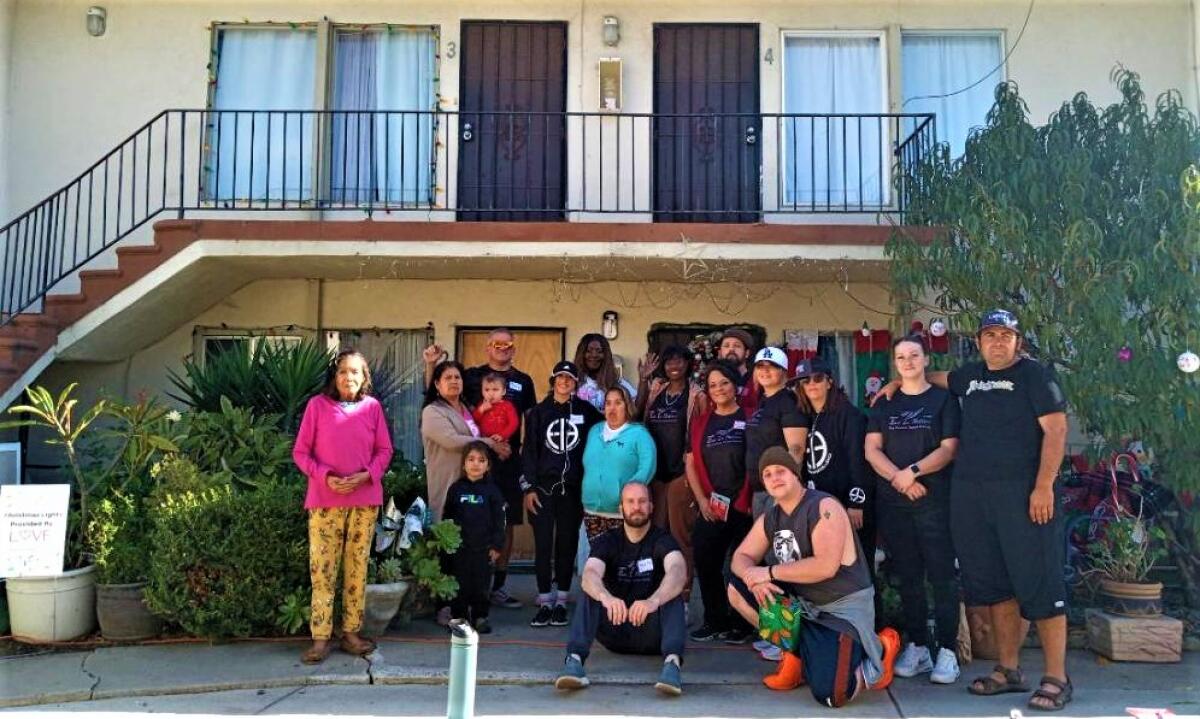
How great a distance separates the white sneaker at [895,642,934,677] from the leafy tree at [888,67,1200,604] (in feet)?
6.18

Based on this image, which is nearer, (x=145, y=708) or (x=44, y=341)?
(x=145, y=708)

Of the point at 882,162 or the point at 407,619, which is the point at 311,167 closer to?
the point at 407,619

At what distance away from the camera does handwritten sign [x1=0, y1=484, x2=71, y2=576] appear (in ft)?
18.4

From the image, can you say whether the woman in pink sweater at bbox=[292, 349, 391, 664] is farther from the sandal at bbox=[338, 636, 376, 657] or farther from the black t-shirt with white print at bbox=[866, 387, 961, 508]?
the black t-shirt with white print at bbox=[866, 387, 961, 508]

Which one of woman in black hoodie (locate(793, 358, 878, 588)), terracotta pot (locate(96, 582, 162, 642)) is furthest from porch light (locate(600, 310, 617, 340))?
terracotta pot (locate(96, 582, 162, 642))

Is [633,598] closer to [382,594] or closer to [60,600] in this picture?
[382,594]

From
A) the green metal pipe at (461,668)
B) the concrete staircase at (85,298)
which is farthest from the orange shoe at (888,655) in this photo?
the concrete staircase at (85,298)

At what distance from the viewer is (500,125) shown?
8.95 meters

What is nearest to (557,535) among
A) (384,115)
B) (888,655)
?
(888,655)

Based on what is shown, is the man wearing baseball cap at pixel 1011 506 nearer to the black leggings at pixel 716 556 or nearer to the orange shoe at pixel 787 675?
the orange shoe at pixel 787 675

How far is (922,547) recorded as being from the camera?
493 cm

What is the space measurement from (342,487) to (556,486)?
4.83 feet

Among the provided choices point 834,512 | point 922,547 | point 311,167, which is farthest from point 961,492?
point 311,167

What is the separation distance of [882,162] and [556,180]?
324 cm
